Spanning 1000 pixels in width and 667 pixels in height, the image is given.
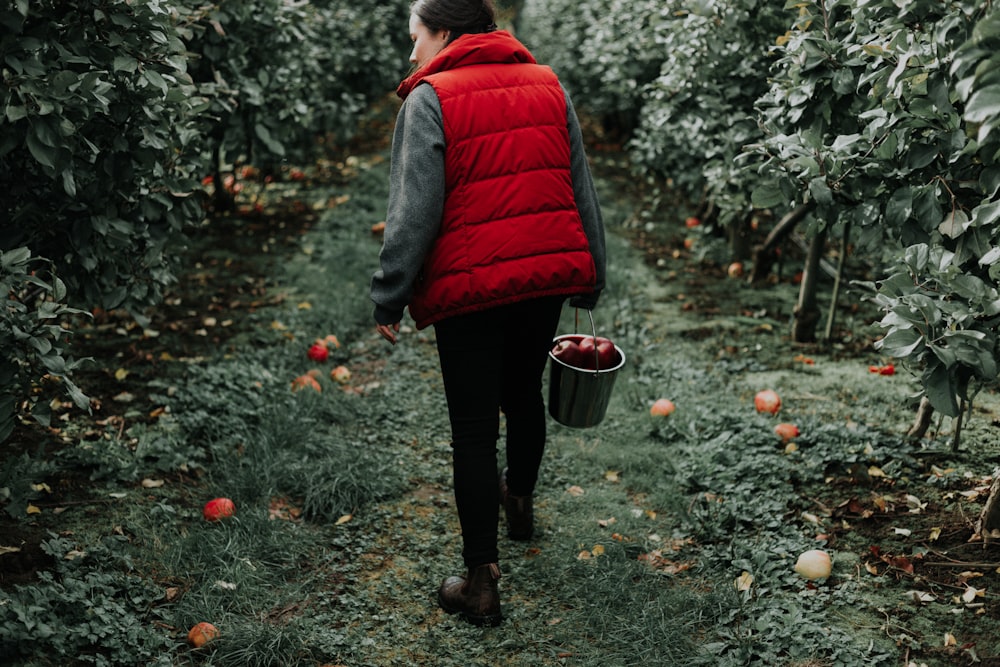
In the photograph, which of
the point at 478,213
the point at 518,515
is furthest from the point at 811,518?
the point at 478,213

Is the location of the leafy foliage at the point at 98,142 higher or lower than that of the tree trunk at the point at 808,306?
higher

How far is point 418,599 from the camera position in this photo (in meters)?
2.81

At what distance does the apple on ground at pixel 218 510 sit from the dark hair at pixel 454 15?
1811 millimetres

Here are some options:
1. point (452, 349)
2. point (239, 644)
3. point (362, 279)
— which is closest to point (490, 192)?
point (452, 349)

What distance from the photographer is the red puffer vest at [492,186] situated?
2334 mm

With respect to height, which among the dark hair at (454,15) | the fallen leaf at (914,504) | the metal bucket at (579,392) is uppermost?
the dark hair at (454,15)

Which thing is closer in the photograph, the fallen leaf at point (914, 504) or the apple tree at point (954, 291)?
the apple tree at point (954, 291)

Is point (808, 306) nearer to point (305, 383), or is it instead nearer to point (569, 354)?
point (569, 354)

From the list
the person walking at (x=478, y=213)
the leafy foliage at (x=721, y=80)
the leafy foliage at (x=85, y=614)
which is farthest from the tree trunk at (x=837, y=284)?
the leafy foliage at (x=85, y=614)

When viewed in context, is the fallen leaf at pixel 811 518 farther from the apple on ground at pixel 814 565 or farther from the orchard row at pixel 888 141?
the orchard row at pixel 888 141

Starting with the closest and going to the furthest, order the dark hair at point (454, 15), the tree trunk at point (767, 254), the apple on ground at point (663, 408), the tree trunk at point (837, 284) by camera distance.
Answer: the dark hair at point (454, 15)
the apple on ground at point (663, 408)
the tree trunk at point (837, 284)
the tree trunk at point (767, 254)

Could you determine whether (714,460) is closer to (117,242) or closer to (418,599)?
(418,599)

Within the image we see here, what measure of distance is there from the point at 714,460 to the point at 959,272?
1.42 m

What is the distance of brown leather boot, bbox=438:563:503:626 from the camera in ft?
8.74
